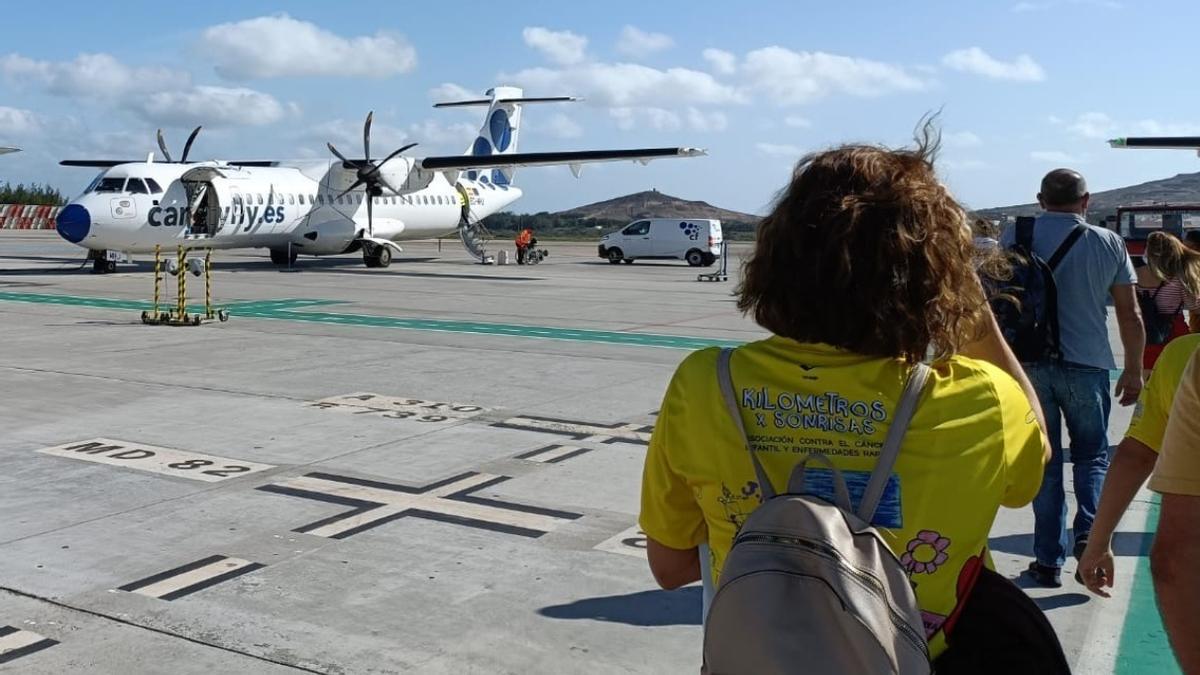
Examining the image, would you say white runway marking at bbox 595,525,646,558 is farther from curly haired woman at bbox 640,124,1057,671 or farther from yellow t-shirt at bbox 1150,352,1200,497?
curly haired woman at bbox 640,124,1057,671

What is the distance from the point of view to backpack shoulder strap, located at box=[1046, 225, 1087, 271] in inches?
197

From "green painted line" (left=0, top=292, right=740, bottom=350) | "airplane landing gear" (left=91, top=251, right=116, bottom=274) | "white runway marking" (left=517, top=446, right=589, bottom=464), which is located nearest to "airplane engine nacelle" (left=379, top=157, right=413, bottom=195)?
"airplane landing gear" (left=91, top=251, right=116, bottom=274)

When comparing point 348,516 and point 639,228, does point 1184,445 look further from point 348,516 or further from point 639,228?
point 639,228

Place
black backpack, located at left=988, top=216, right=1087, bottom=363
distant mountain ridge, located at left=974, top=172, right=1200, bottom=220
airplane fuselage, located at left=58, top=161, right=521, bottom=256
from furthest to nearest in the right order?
distant mountain ridge, located at left=974, top=172, right=1200, bottom=220 → airplane fuselage, located at left=58, top=161, right=521, bottom=256 → black backpack, located at left=988, top=216, right=1087, bottom=363

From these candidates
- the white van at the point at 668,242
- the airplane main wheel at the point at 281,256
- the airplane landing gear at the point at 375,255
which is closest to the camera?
the airplane main wheel at the point at 281,256

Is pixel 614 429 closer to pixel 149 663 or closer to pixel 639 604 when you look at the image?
pixel 639 604

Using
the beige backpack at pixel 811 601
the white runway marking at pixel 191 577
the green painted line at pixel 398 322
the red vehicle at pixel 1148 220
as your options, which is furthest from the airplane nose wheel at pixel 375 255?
the beige backpack at pixel 811 601

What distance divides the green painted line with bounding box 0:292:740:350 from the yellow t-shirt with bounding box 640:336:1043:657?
11119 millimetres

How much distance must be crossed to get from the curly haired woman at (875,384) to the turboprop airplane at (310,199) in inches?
917

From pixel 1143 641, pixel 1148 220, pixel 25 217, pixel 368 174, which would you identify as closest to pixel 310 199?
pixel 368 174

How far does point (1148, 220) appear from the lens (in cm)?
2478

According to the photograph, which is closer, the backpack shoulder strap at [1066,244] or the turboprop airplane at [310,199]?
the backpack shoulder strap at [1066,244]

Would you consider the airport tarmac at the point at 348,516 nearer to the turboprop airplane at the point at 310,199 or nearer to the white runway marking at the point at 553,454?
the white runway marking at the point at 553,454

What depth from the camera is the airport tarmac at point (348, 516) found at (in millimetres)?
4371
